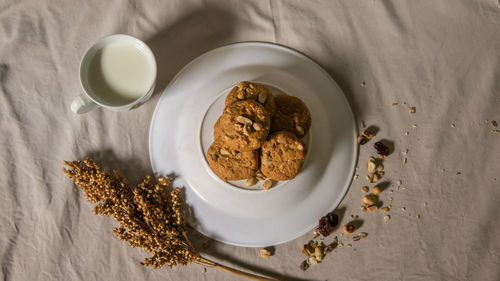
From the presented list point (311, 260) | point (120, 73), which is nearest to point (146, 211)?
point (120, 73)

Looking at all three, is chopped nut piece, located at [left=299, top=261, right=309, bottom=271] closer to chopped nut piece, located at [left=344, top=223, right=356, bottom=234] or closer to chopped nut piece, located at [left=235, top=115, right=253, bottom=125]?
chopped nut piece, located at [left=344, top=223, right=356, bottom=234]

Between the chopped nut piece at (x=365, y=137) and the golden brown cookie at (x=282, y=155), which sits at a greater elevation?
the golden brown cookie at (x=282, y=155)

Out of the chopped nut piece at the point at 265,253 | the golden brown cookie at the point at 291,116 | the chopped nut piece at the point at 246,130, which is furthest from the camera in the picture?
the chopped nut piece at the point at 265,253

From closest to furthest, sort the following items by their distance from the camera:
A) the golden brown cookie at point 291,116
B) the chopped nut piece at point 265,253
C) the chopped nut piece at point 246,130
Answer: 1. the chopped nut piece at point 246,130
2. the golden brown cookie at point 291,116
3. the chopped nut piece at point 265,253

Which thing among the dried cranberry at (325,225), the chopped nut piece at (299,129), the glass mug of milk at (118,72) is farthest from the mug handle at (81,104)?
the dried cranberry at (325,225)

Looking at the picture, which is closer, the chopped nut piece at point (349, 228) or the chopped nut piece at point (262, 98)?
the chopped nut piece at point (262, 98)

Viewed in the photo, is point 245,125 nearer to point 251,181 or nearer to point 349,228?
point 251,181

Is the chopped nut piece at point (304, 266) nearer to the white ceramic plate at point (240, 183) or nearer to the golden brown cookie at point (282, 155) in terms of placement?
the white ceramic plate at point (240, 183)

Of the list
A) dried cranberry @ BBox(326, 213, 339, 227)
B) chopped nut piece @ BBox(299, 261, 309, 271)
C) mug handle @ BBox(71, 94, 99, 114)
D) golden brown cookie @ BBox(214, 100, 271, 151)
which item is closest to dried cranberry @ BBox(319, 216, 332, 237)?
dried cranberry @ BBox(326, 213, 339, 227)
